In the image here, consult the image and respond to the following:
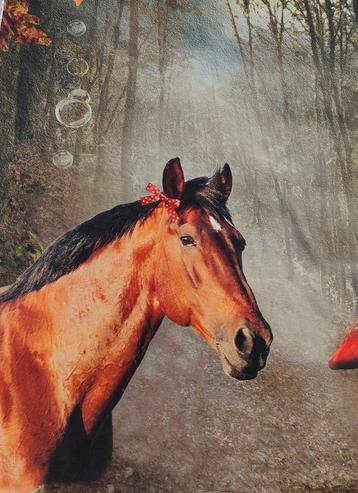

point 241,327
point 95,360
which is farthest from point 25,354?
point 241,327

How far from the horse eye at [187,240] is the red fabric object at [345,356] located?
1425 mm

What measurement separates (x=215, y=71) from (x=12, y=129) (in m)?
1.56

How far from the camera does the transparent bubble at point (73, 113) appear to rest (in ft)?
11.5

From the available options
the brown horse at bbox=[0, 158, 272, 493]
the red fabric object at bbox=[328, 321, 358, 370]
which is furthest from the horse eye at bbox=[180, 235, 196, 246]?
the red fabric object at bbox=[328, 321, 358, 370]

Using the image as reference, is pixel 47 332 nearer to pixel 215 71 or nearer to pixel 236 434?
pixel 236 434

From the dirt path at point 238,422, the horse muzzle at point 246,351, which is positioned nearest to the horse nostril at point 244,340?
the horse muzzle at point 246,351

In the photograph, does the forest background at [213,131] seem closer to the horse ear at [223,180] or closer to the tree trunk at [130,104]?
the tree trunk at [130,104]

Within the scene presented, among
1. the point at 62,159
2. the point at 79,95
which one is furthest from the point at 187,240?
the point at 79,95

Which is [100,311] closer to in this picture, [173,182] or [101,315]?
[101,315]

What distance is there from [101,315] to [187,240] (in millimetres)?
591

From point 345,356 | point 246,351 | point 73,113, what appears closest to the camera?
point 246,351

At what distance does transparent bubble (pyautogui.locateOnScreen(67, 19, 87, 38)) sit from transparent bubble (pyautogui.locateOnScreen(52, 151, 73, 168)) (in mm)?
950

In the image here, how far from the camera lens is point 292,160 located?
3730 mm

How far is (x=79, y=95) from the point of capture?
358 cm
